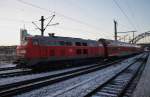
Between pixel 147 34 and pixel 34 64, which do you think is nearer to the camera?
pixel 34 64

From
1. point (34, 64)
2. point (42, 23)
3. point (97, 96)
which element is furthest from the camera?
point (42, 23)

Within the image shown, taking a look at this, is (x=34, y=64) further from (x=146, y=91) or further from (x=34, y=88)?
(x=146, y=91)

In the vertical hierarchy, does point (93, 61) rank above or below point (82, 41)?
below

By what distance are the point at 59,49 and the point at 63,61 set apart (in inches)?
59.7

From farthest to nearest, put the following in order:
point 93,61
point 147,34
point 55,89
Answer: point 147,34 < point 93,61 < point 55,89

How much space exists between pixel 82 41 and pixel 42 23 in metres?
6.23

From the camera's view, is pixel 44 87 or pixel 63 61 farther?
pixel 63 61

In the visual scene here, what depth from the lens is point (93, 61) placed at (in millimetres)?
30547

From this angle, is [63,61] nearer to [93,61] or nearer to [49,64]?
[49,64]

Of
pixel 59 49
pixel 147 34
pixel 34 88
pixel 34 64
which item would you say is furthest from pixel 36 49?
pixel 147 34

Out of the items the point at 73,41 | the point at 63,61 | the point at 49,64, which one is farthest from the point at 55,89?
the point at 73,41

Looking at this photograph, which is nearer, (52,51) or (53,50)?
(52,51)

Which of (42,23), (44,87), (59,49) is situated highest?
(42,23)

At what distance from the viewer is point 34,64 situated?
18.3 m
